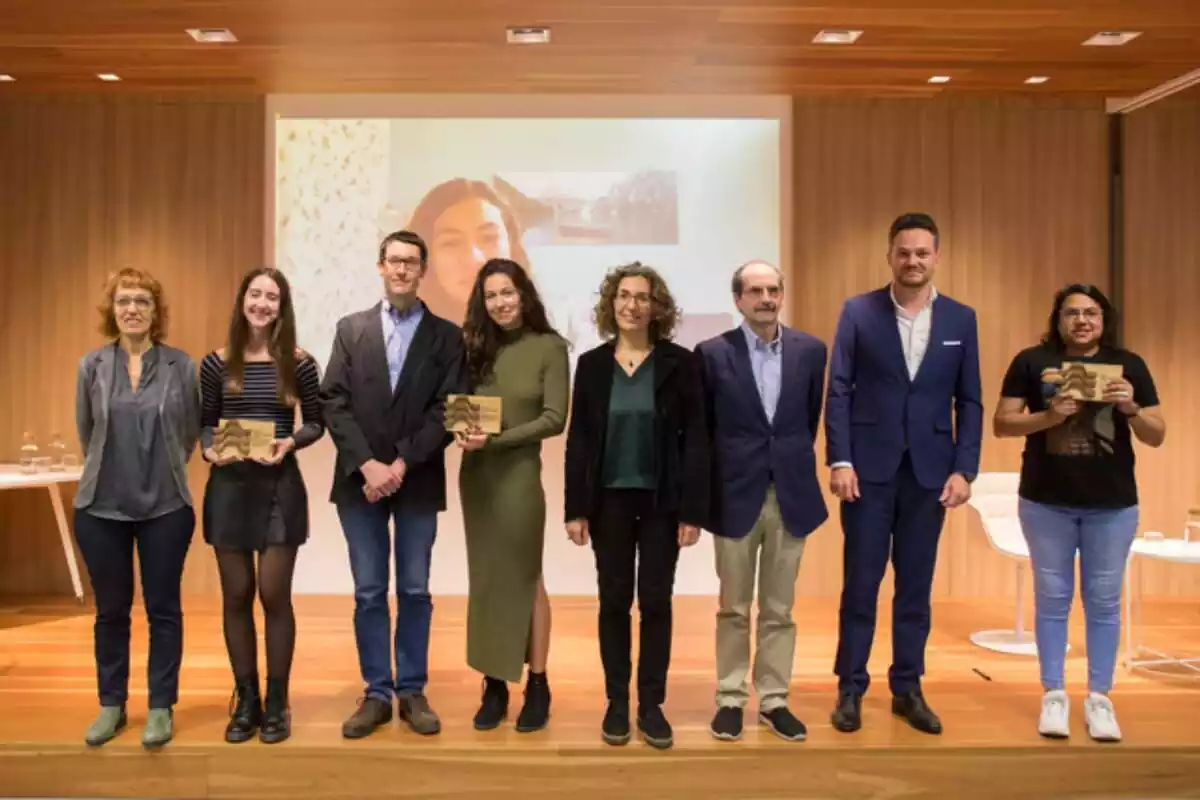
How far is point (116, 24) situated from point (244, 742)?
3.06m

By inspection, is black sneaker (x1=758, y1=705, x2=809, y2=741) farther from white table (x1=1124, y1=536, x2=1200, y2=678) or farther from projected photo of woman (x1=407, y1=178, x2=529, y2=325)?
projected photo of woman (x1=407, y1=178, x2=529, y2=325)

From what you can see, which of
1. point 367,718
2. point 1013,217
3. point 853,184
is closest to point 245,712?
point 367,718

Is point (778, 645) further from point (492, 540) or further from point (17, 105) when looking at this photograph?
point (17, 105)

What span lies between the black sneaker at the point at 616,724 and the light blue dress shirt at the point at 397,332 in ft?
4.04

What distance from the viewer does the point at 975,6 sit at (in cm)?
396

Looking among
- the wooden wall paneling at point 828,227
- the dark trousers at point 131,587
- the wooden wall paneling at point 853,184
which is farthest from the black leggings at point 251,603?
the wooden wall paneling at point 853,184

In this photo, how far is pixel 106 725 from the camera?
9.94 feet

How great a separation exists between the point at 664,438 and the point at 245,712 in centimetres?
156

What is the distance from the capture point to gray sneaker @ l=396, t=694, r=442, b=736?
10.1ft

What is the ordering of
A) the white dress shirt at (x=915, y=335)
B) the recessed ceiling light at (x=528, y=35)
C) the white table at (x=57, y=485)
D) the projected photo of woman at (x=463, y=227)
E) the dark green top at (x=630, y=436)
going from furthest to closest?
the projected photo of woman at (x=463, y=227)
the white table at (x=57, y=485)
the recessed ceiling light at (x=528, y=35)
the white dress shirt at (x=915, y=335)
the dark green top at (x=630, y=436)

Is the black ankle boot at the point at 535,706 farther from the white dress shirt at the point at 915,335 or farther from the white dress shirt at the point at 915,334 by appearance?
the white dress shirt at the point at 915,334

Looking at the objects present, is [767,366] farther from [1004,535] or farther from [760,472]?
[1004,535]

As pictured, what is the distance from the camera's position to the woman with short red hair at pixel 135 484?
2.93m

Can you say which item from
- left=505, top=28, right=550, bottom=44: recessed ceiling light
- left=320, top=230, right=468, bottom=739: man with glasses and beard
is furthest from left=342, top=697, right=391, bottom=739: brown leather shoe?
left=505, top=28, right=550, bottom=44: recessed ceiling light
